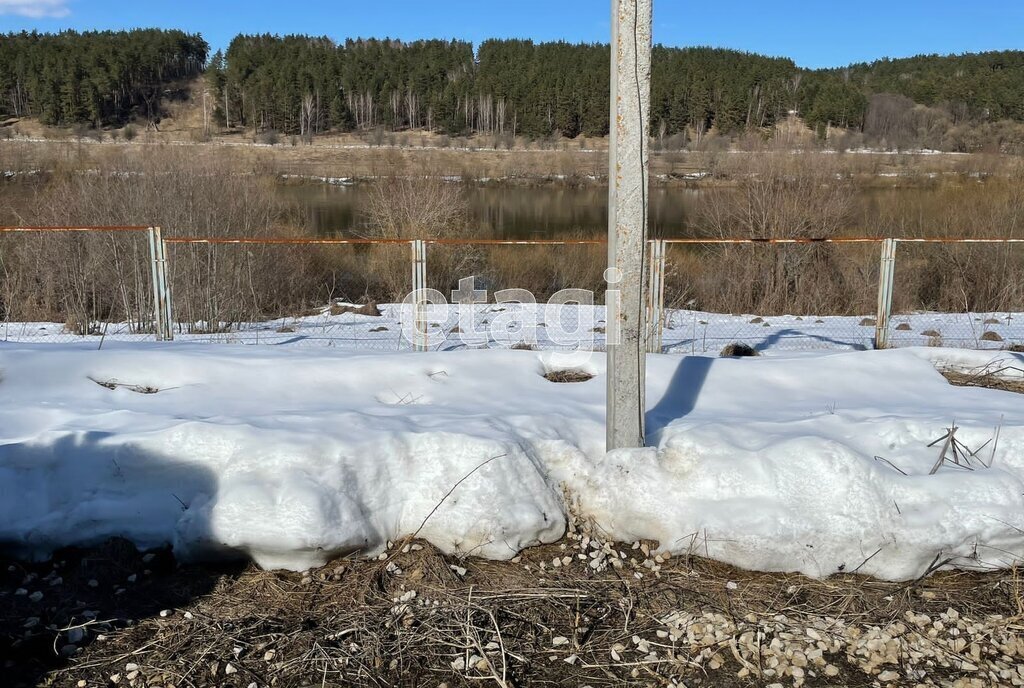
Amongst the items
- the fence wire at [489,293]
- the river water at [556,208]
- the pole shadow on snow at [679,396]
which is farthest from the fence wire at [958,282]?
the pole shadow on snow at [679,396]

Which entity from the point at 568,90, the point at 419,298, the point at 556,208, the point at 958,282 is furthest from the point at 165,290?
the point at 568,90

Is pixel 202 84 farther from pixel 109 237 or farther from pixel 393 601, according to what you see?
pixel 393 601

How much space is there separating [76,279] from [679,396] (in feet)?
34.2

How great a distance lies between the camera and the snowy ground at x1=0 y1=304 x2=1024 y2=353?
9836 millimetres

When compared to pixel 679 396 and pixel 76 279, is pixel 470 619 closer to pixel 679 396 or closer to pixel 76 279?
pixel 679 396

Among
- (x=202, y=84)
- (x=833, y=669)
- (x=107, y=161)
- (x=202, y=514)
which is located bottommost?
(x=833, y=669)

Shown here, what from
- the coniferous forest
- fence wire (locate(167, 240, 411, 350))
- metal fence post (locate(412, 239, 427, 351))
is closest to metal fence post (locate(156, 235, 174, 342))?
fence wire (locate(167, 240, 411, 350))

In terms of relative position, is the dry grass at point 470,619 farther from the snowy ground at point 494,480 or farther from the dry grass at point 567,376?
the dry grass at point 567,376

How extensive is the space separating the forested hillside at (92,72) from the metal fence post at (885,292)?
282ft

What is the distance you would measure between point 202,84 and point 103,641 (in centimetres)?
10866

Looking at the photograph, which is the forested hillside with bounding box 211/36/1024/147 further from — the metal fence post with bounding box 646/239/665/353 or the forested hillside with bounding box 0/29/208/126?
the metal fence post with bounding box 646/239/665/353

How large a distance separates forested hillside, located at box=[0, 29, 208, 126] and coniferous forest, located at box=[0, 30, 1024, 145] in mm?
187

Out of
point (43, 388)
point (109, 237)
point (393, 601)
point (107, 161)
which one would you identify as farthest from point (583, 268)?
point (393, 601)

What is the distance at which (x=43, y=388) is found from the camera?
5371 millimetres
